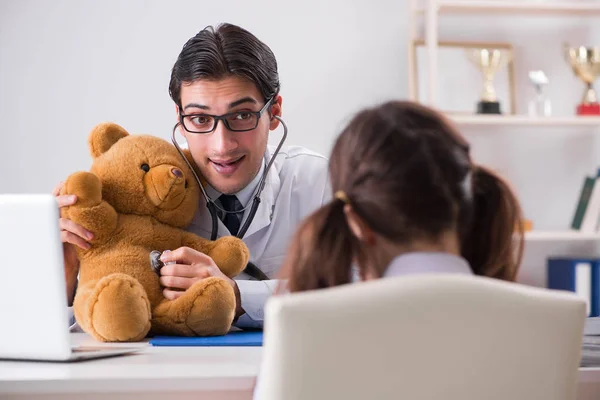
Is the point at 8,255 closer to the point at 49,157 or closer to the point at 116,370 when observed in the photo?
the point at 116,370

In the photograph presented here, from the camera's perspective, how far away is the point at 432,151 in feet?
2.75

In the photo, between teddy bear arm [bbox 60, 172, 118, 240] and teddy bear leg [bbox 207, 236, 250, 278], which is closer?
teddy bear arm [bbox 60, 172, 118, 240]

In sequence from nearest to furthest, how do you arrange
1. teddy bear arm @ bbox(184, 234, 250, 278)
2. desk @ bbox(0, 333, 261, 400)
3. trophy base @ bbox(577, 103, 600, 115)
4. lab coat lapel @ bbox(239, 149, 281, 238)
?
desk @ bbox(0, 333, 261, 400), teddy bear arm @ bbox(184, 234, 250, 278), lab coat lapel @ bbox(239, 149, 281, 238), trophy base @ bbox(577, 103, 600, 115)

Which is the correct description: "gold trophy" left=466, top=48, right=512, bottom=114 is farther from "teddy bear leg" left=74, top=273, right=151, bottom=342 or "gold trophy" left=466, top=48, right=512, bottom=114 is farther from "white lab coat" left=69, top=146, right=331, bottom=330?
"teddy bear leg" left=74, top=273, right=151, bottom=342

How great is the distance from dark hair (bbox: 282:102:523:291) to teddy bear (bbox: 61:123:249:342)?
473mm

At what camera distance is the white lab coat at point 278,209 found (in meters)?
1.63

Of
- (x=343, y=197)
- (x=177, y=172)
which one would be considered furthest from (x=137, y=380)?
(x=177, y=172)

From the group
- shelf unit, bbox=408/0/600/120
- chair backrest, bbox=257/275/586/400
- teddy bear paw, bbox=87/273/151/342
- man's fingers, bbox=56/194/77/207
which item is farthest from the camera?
shelf unit, bbox=408/0/600/120

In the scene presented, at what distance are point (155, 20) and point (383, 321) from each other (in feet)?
8.66

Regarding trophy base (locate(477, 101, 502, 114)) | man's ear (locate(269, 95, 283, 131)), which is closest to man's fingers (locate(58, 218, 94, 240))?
man's ear (locate(269, 95, 283, 131))

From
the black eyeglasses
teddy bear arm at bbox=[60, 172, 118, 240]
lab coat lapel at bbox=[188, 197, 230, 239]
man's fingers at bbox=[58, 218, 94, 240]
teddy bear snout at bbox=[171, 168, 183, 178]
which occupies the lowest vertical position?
lab coat lapel at bbox=[188, 197, 230, 239]

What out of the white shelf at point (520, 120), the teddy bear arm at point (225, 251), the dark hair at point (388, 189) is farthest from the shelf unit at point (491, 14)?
the dark hair at point (388, 189)

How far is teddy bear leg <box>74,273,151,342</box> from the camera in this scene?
1262 millimetres

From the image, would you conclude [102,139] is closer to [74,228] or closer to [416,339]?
[74,228]
